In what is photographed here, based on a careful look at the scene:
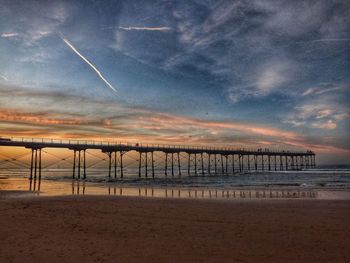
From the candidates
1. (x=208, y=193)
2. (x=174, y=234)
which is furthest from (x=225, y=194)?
(x=174, y=234)

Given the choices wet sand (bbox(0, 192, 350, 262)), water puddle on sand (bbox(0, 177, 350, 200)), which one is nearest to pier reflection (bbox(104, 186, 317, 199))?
water puddle on sand (bbox(0, 177, 350, 200))

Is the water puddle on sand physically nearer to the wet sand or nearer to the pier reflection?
the pier reflection

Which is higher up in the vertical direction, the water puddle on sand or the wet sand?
the wet sand

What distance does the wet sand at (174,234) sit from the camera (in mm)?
6918

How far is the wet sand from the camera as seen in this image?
272 inches

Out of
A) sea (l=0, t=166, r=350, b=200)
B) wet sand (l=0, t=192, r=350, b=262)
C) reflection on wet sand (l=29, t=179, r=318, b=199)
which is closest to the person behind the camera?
wet sand (l=0, t=192, r=350, b=262)

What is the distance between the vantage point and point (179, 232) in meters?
9.21

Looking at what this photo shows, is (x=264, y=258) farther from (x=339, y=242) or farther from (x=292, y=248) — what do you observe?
(x=339, y=242)

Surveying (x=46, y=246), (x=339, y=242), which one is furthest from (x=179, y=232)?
(x=339, y=242)

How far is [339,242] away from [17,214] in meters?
11.3

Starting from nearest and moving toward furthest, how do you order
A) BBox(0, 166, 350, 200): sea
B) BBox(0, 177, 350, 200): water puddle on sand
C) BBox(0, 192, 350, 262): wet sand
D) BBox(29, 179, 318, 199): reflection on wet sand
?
BBox(0, 192, 350, 262): wet sand
BBox(0, 177, 350, 200): water puddle on sand
BBox(29, 179, 318, 199): reflection on wet sand
BBox(0, 166, 350, 200): sea

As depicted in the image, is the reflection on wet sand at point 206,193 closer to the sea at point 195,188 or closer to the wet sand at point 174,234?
the sea at point 195,188

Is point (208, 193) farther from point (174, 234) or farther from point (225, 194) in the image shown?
point (174, 234)

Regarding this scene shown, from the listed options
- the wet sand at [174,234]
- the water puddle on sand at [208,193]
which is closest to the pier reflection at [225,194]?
the water puddle on sand at [208,193]
